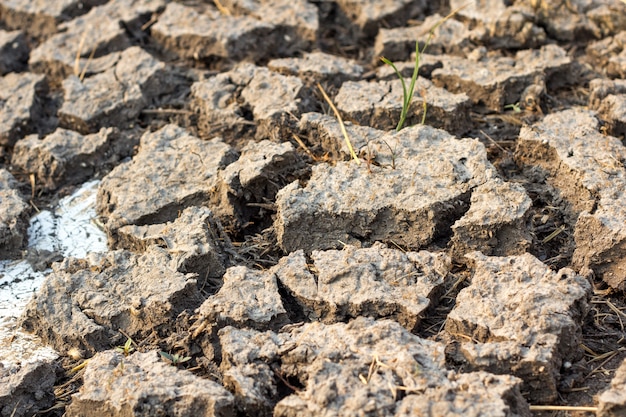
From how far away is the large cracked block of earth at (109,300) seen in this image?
7.29 feet

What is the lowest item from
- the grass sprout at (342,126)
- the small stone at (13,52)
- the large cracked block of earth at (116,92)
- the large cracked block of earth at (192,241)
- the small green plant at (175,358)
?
the small green plant at (175,358)

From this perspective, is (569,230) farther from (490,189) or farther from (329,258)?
(329,258)

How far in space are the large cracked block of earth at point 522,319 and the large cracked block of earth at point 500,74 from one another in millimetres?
998

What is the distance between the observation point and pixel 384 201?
7.95ft

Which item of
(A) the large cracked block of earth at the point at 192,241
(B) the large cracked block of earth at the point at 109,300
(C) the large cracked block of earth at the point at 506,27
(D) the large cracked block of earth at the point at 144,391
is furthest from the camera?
(C) the large cracked block of earth at the point at 506,27

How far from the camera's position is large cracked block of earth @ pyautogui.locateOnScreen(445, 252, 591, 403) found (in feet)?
6.30

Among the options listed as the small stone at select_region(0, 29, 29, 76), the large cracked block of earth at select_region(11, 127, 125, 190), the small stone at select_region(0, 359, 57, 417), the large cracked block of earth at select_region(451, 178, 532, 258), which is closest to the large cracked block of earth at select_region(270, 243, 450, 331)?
the large cracked block of earth at select_region(451, 178, 532, 258)

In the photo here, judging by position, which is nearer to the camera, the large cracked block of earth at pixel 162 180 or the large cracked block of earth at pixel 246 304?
the large cracked block of earth at pixel 246 304

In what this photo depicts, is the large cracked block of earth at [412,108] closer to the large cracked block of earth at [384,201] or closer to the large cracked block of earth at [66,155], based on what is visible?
the large cracked block of earth at [384,201]

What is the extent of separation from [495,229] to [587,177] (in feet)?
1.26

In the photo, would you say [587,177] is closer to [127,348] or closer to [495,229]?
[495,229]

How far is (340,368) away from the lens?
1909 millimetres

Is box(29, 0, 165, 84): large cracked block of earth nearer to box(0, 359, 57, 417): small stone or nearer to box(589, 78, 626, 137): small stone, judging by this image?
box(0, 359, 57, 417): small stone

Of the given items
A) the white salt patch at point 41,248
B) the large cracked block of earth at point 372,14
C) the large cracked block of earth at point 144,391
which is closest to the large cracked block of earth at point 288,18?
the large cracked block of earth at point 372,14
